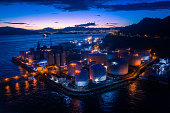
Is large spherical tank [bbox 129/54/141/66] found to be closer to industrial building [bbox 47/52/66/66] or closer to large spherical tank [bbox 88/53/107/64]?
large spherical tank [bbox 88/53/107/64]

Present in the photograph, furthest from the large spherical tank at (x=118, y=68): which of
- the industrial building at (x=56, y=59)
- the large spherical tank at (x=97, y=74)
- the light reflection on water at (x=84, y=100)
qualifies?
the industrial building at (x=56, y=59)

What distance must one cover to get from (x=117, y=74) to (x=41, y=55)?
19.6 m

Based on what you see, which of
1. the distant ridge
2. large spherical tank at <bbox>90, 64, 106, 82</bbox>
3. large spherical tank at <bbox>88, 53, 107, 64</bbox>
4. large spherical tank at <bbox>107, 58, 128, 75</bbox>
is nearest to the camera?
large spherical tank at <bbox>90, 64, 106, 82</bbox>

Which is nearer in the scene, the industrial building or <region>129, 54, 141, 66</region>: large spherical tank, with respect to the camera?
<region>129, 54, 141, 66</region>: large spherical tank

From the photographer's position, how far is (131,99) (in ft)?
50.4

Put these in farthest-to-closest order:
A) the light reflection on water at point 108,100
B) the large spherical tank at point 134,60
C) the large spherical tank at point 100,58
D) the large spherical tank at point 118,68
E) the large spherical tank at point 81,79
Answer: the large spherical tank at point 134,60 → the large spherical tank at point 100,58 → the large spherical tank at point 118,68 → the large spherical tank at point 81,79 → the light reflection on water at point 108,100

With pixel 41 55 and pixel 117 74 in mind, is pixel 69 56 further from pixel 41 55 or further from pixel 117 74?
pixel 117 74

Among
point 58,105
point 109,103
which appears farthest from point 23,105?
point 109,103

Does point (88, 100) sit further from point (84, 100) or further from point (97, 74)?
point (97, 74)

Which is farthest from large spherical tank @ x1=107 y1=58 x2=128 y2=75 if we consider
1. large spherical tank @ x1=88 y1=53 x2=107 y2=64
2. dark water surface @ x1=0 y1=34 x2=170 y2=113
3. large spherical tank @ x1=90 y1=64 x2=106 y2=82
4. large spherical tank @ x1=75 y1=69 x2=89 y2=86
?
A: large spherical tank @ x1=75 y1=69 x2=89 y2=86

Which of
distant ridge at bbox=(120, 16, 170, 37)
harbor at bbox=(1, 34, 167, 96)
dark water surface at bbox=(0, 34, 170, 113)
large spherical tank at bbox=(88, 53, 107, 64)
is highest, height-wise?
distant ridge at bbox=(120, 16, 170, 37)

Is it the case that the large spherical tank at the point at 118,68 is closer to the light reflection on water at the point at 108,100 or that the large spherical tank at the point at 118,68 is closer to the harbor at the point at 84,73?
the harbor at the point at 84,73

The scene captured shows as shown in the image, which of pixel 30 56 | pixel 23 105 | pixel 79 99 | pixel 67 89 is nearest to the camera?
pixel 23 105

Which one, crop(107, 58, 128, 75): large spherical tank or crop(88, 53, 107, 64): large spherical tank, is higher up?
crop(88, 53, 107, 64): large spherical tank
